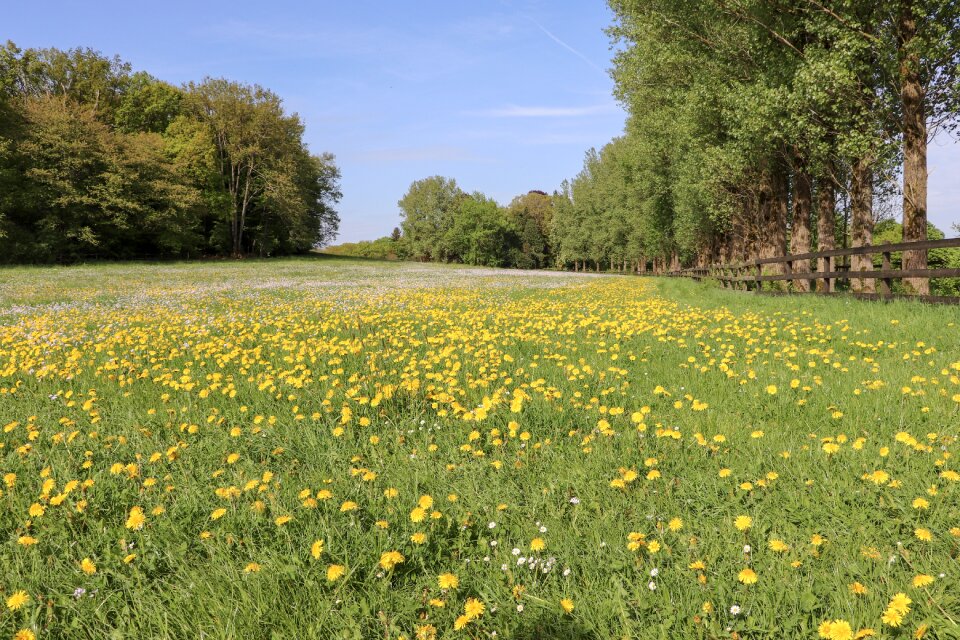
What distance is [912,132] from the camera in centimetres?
1123

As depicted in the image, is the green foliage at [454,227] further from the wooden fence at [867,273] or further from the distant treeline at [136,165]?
the wooden fence at [867,273]

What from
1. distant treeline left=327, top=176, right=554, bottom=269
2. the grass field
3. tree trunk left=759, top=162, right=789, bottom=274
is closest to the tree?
distant treeline left=327, top=176, right=554, bottom=269

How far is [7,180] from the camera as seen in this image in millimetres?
34375

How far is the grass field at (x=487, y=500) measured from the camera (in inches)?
83.6

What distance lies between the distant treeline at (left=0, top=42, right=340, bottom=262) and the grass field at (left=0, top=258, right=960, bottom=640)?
4167cm

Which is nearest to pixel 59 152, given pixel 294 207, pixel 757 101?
pixel 294 207

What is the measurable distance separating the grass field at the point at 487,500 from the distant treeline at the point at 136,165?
41667 mm

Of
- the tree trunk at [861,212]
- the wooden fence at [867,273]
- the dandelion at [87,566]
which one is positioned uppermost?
the tree trunk at [861,212]

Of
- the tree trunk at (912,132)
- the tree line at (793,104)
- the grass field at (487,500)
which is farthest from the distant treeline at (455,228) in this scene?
the grass field at (487,500)

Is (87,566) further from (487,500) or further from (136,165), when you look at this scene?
(136,165)

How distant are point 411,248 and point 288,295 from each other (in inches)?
2790

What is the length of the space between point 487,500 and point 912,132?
14248mm

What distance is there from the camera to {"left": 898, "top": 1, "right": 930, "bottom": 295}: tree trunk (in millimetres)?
11141

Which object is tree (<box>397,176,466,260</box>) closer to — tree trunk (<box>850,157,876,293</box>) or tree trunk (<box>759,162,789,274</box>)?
tree trunk (<box>759,162,789,274</box>)
